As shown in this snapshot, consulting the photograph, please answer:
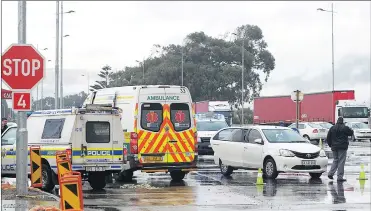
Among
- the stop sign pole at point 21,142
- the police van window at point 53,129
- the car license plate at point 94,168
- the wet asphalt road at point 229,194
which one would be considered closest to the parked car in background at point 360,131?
the wet asphalt road at point 229,194

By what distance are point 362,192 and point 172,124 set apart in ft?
17.9

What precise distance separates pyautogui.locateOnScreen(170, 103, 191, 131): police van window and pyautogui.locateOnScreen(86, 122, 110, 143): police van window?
2539 millimetres

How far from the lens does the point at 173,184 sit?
18422mm

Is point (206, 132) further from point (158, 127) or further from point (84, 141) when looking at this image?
point (84, 141)

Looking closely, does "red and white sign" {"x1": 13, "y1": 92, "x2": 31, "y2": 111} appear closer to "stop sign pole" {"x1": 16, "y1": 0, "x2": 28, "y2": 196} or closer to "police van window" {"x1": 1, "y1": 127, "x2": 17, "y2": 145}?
"stop sign pole" {"x1": 16, "y1": 0, "x2": 28, "y2": 196}

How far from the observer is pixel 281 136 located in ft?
67.2

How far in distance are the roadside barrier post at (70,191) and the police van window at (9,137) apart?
7.87m

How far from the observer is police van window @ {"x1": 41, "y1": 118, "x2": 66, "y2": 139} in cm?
1656

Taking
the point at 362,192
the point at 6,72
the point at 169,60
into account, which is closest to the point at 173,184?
the point at 362,192

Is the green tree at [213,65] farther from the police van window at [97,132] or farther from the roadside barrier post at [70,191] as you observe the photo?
the roadside barrier post at [70,191]

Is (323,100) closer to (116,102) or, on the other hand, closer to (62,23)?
(62,23)

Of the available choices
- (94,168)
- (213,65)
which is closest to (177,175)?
(94,168)

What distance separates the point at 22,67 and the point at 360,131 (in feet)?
131

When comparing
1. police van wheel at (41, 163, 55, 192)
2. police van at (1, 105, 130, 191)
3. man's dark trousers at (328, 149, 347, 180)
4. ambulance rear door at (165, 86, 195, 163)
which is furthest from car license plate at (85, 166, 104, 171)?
man's dark trousers at (328, 149, 347, 180)
